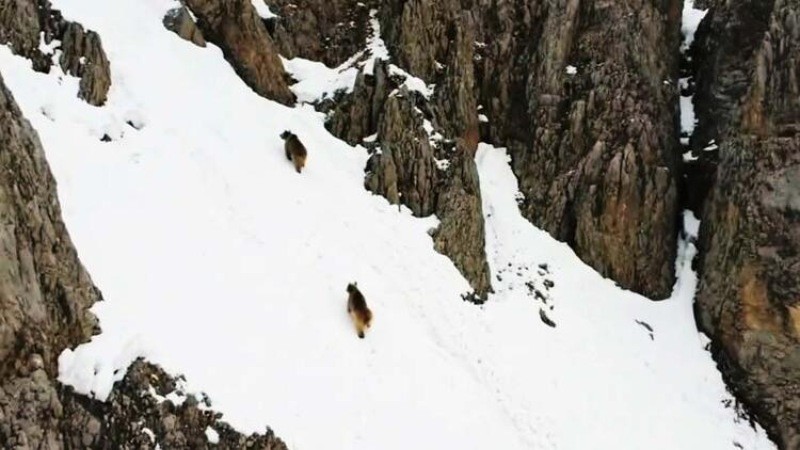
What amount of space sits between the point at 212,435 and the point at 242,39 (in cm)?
1391

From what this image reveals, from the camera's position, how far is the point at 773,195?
19.8 m

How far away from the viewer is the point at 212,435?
1138cm

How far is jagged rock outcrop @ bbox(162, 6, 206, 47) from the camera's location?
21.0 m

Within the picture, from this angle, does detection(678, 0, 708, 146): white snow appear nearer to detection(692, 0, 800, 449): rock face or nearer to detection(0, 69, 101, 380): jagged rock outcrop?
detection(692, 0, 800, 449): rock face

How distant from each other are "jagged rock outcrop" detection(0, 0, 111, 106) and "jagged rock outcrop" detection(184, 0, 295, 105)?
14.4 ft

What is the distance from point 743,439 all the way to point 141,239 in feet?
51.9

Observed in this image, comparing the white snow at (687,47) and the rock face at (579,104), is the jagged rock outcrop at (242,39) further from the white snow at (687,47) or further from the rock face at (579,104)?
the white snow at (687,47)

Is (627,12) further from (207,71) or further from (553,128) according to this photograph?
(207,71)

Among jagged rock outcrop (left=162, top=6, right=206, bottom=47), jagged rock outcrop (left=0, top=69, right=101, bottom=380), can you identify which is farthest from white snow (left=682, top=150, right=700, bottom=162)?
jagged rock outcrop (left=0, top=69, right=101, bottom=380)

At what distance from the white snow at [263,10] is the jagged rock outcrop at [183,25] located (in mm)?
2662

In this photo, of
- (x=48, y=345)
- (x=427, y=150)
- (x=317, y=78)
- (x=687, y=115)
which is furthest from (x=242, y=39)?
(x=687, y=115)

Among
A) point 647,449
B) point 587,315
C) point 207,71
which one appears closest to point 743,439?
point 647,449

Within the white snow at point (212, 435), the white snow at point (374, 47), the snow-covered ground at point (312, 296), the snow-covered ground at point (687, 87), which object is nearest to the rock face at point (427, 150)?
the white snow at point (374, 47)

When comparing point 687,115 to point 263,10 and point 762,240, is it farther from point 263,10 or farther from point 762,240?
point 263,10
